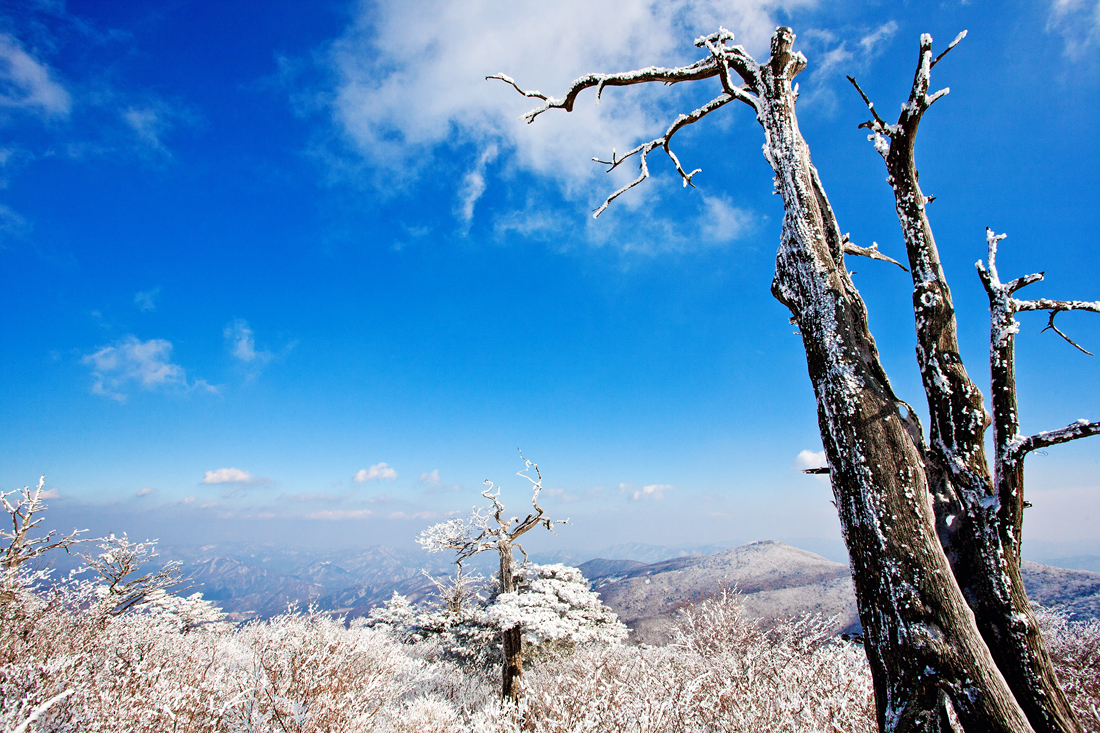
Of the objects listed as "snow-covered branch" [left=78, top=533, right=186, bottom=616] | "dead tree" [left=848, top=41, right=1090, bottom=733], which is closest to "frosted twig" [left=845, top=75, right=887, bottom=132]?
"dead tree" [left=848, top=41, right=1090, bottom=733]

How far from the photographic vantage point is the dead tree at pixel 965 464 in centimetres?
211

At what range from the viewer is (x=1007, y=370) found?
8.29 feet

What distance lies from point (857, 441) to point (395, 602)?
98.6 feet

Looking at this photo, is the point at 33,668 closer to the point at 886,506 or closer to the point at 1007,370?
the point at 886,506

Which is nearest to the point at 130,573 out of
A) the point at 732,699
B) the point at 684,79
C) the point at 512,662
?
the point at 512,662

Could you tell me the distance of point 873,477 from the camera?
2170 millimetres

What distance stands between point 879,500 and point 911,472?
231 mm

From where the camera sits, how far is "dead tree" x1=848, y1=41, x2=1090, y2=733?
6.91ft

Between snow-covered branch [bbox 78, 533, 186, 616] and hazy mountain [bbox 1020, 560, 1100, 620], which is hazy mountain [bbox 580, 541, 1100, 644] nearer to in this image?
hazy mountain [bbox 1020, 560, 1100, 620]

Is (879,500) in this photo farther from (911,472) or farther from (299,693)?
(299,693)

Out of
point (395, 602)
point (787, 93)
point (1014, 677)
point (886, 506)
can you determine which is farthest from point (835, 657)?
point (395, 602)

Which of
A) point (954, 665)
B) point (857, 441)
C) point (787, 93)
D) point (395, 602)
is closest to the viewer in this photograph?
point (954, 665)

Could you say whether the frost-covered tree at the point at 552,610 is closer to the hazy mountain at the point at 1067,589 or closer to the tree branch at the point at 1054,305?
the tree branch at the point at 1054,305

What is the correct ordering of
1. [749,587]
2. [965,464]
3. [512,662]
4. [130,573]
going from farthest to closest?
1. [749,587]
2. [130,573]
3. [512,662]
4. [965,464]
